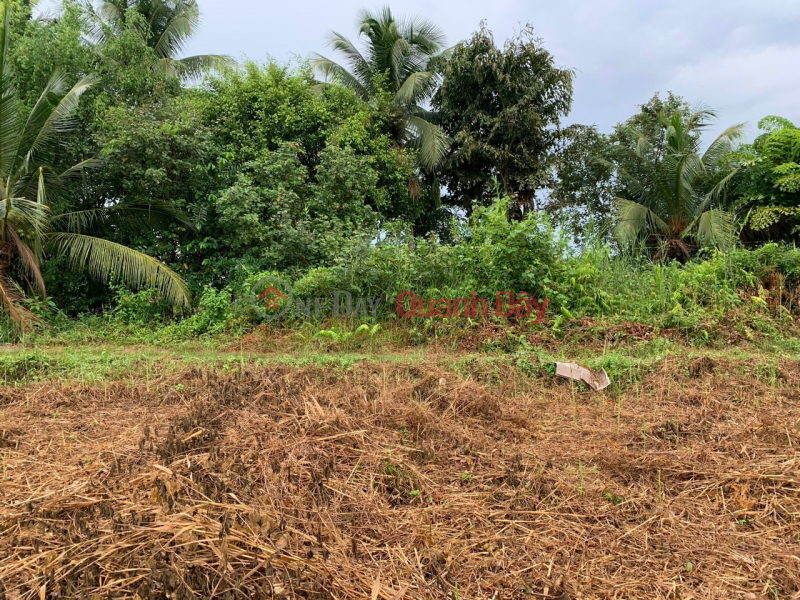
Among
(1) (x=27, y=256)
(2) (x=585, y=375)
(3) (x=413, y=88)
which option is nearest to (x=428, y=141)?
(3) (x=413, y=88)

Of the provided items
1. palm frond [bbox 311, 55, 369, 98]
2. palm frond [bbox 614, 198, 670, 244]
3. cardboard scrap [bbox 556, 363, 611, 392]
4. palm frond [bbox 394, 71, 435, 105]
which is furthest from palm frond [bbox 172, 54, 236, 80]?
cardboard scrap [bbox 556, 363, 611, 392]

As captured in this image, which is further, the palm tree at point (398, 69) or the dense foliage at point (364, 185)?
the palm tree at point (398, 69)

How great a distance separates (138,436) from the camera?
2.99 meters

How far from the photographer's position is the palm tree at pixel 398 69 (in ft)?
45.1

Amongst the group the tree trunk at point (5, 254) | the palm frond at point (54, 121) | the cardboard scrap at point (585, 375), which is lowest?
the cardboard scrap at point (585, 375)

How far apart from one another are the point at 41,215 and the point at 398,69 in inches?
413

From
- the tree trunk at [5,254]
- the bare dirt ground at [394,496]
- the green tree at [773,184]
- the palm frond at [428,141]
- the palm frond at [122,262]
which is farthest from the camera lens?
the palm frond at [428,141]

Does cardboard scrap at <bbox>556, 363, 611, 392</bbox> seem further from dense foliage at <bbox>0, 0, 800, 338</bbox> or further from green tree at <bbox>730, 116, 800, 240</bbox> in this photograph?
green tree at <bbox>730, 116, 800, 240</bbox>

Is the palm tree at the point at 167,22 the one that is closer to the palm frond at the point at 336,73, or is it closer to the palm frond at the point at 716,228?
the palm frond at the point at 336,73

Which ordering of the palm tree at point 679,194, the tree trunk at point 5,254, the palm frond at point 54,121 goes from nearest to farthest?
1. the tree trunk at point 5,254
2. the palm frond at point 54,121
3. the palm tree at point 679,194

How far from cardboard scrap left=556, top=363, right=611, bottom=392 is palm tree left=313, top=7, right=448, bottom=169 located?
982 cm

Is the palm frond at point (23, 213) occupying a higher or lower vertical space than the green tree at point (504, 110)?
lower

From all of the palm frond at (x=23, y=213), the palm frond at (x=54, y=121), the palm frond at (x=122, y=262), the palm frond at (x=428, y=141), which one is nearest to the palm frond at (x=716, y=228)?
the palm frond at (x=428, y=141)

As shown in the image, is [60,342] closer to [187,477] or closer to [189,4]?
[187,477]
